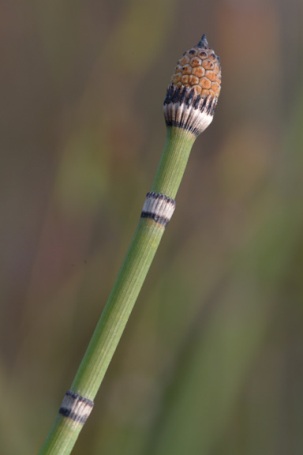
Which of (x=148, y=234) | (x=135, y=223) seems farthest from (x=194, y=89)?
(x=135, y=223)

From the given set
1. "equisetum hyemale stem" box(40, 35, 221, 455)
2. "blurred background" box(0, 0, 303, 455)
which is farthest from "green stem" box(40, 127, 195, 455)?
"blurred background" box(0, 0, 303, 455)

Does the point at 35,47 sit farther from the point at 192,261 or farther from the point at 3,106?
the point at 192,261

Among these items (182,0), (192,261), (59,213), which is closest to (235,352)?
(192,261)

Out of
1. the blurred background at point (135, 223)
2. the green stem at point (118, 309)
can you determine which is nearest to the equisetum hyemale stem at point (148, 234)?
the green stem at point (118, 309)

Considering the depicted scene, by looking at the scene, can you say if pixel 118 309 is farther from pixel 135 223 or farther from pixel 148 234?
pixel 135 223

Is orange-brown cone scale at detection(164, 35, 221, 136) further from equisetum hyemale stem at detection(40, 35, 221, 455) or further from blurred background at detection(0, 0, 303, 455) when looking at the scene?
blurred background at detection(0, 0, 303, 455)

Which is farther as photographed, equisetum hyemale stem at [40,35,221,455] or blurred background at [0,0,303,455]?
blurred background at [0,0,303,455]
